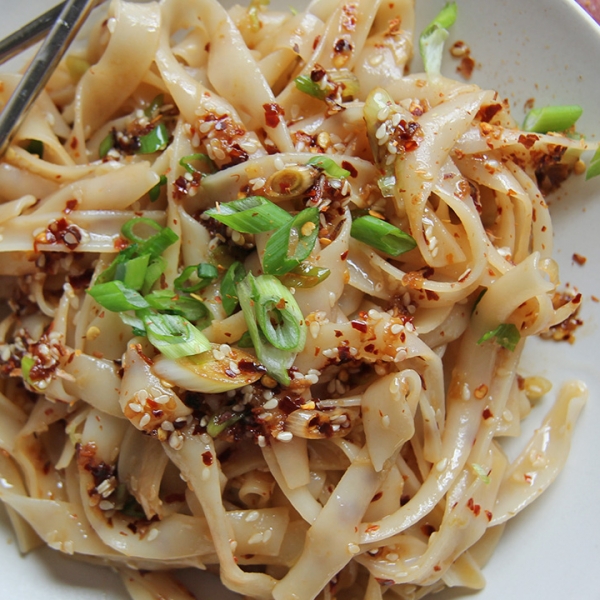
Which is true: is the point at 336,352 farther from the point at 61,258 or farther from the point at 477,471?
the point at 61,258

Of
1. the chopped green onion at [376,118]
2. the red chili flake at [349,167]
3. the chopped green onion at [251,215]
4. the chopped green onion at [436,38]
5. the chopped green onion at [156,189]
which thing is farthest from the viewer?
the chopped green onion at [436,38]

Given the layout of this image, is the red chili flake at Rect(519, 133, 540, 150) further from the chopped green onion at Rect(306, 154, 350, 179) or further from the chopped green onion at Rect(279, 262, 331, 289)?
the chopped green onion at Rect(279, 262, 331, 289)

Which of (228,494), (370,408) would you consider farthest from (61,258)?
(370,408)

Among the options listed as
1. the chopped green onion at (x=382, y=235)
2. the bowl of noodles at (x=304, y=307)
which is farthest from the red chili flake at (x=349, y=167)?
the chopped green onion at (x=382, y=235)

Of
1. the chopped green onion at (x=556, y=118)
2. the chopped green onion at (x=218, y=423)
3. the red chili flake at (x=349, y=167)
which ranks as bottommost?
the chopped green onion at (x=218, y=423)

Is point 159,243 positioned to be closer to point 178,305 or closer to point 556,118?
point 178,305

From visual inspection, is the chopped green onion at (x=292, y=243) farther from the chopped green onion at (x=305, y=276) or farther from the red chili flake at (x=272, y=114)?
the red chili flake at (x=272, y=114)

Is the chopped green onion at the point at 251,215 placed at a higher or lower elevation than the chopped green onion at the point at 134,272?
higher
